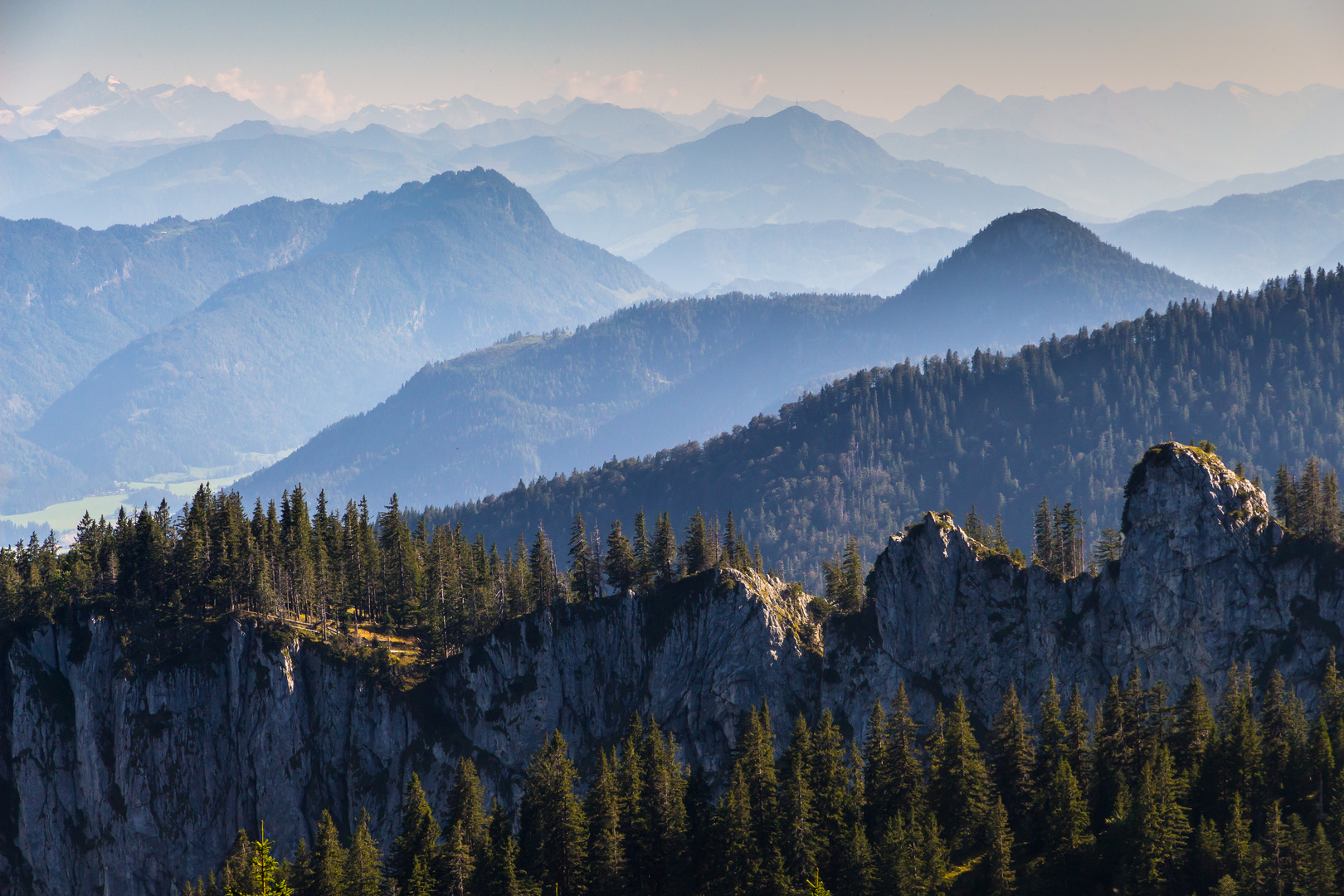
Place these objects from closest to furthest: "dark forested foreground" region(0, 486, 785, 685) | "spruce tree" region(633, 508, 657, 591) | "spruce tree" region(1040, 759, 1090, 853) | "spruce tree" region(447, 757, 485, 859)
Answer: "spruce tree" region(1040, 759, 1090, 853)
"spruce tree" region(447, 757, 485, 859)
"dark forested foreground" region(0, 486, 785, 685)
"spruce tree" region(633, 508, 657, 591)

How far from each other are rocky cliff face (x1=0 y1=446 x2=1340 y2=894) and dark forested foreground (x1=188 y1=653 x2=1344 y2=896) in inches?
1197

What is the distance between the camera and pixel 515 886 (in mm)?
88375

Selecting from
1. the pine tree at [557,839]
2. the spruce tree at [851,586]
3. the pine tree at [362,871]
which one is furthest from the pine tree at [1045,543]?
the pine tree at [362,871]

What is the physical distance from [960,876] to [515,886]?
32.8m

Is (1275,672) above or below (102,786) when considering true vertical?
above

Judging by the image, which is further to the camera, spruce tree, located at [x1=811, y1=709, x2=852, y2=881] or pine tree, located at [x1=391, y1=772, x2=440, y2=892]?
pine tree, located at [x1=391, y1=772, x2=440, y2=892]

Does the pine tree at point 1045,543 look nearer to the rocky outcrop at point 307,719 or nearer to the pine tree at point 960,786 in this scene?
the rocky outcrop at point 307,719

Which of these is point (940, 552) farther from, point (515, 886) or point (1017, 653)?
point (515, 886)

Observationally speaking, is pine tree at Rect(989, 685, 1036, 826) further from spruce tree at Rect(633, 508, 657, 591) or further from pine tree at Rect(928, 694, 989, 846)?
spruce tree at Rect(633, 508, 657, 591)

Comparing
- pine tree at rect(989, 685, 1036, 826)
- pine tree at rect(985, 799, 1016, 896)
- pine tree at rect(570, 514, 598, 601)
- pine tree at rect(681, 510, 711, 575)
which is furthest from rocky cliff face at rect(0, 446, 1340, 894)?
pine tree at rect(985, 799, 1016, 896)

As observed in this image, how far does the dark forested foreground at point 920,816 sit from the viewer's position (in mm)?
82188

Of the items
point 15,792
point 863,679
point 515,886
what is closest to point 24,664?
point 15,792

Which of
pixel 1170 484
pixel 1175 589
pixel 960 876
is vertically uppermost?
pixel 1170 484

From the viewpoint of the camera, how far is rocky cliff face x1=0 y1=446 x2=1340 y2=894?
130875 mm
